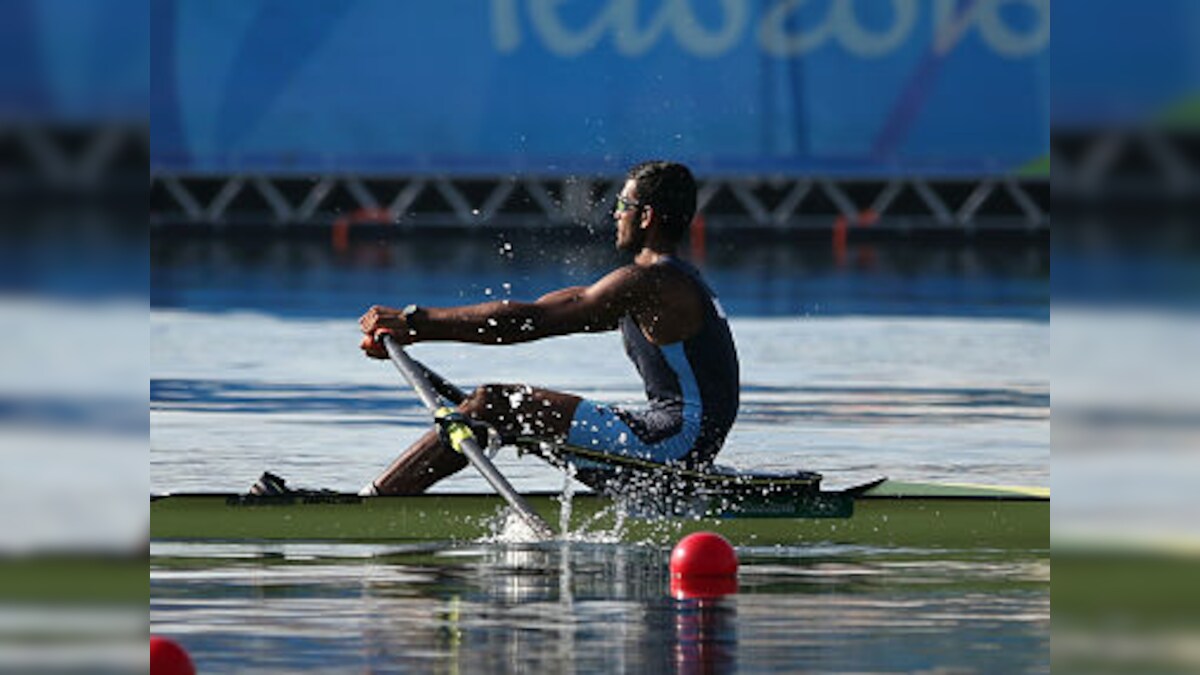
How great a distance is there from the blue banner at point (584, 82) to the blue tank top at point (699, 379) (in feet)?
121

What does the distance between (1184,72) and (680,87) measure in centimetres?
4669

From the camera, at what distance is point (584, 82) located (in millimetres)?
50531

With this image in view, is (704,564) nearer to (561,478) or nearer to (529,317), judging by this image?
(529,317)

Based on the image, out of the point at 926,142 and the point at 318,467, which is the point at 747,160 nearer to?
the point at 926,142

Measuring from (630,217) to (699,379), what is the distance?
2.78ft

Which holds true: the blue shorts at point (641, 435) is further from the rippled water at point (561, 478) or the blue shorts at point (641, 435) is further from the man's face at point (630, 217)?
the man's face at point (630, 217)

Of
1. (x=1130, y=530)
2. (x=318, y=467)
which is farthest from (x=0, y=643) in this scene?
(x=318, y=467)

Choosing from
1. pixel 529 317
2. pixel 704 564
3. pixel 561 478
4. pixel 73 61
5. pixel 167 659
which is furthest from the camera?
pixel 561 478

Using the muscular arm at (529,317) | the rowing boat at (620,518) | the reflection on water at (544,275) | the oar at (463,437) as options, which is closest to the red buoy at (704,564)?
the rowing boat at (620,518)

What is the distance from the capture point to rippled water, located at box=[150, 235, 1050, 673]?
29.5 ft

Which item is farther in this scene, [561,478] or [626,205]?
[561,478]

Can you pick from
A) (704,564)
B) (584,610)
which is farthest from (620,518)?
(584,610)

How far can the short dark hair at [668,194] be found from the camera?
1302 centimetres

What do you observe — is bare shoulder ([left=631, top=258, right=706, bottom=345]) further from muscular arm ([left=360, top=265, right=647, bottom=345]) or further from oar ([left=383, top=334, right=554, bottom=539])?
oar ([left=383, top=334, right=554, bottom=539])
